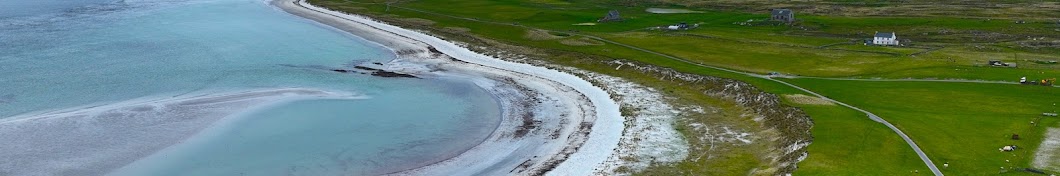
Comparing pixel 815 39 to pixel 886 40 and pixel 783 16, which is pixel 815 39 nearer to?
pixel 886 40

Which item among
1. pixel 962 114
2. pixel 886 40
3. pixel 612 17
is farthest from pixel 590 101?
pixel 612 17

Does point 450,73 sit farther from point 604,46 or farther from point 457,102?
point 604,46

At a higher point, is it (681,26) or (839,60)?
(681,26)

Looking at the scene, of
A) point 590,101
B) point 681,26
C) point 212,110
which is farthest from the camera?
point 681,26

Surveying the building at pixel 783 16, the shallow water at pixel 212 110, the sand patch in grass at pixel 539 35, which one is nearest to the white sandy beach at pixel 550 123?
the shallow water at pixel 212 110

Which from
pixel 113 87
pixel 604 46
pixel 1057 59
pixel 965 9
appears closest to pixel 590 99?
pixel 604 46

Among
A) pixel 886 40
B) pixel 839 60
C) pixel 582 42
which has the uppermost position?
pixel 582 42

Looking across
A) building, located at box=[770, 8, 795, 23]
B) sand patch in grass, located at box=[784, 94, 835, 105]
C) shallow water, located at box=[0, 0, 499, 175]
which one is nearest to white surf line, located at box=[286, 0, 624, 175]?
shallow water, located at box=[0, 0, 499, 175]
